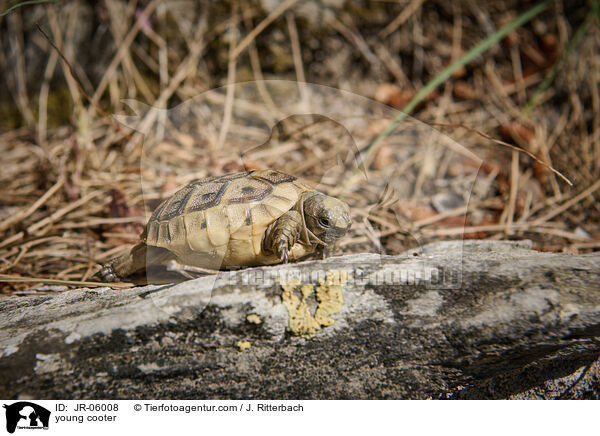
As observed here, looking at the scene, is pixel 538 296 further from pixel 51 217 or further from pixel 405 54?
pixel 405 54

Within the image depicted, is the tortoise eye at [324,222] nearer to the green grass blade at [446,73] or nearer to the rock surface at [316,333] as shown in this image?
the rock surface at [316,333]

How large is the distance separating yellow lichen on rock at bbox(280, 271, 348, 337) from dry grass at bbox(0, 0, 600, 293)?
1.28 feet

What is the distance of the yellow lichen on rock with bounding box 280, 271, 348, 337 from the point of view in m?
1.30

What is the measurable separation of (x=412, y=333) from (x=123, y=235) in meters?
1.43

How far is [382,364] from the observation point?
1395mm

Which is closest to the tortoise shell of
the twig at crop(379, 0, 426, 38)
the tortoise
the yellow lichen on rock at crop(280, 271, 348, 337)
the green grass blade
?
the tortoise

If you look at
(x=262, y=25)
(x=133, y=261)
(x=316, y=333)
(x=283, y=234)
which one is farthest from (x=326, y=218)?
(x=262, y=25)

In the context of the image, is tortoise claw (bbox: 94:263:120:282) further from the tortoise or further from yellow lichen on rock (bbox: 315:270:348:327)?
yellow lichen on rock (bbox: 315:270:348:327)

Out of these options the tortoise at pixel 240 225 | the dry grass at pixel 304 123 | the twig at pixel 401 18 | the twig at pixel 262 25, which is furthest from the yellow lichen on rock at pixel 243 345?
the twig at pixel 401 18

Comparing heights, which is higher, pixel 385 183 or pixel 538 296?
pixel 385 183

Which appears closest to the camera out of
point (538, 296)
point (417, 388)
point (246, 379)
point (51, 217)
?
point (538, 296)

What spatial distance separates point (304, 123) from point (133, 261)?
163cm
